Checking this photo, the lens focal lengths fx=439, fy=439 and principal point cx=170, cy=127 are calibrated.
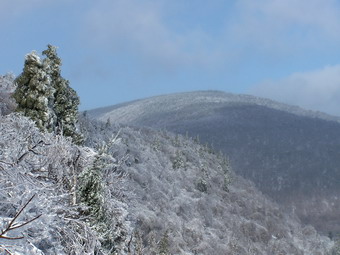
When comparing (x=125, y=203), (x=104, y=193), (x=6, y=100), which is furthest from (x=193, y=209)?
(x=104, y=193)

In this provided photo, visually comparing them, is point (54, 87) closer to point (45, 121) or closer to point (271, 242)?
point (45, 121)

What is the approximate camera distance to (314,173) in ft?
625

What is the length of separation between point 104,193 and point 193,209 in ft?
146

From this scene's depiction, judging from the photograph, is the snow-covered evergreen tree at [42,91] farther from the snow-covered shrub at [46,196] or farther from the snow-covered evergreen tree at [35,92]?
the snow-covered shrub at [46,196]

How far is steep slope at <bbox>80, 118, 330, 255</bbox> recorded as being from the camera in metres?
48.0

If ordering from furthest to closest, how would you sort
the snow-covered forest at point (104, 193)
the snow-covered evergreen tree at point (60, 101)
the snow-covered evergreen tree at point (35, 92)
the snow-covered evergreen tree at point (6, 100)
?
the snow-covered evergreen tree at point (6, 100) → the snow-covered evergreen tree at point (60, 101) → the snow-covered evergreen tree at point (35, 92) → the snow-covered forest at point (104, 193)

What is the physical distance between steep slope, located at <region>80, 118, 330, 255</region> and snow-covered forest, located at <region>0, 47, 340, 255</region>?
0.20 metres

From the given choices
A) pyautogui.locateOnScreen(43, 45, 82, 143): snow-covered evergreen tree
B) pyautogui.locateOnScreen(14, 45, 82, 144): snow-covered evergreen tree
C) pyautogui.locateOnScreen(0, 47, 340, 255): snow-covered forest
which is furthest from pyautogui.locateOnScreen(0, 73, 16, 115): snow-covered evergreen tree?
pyautogui.locateOnScreen(43, 45, 82, 143): snow-covered evergreen tree

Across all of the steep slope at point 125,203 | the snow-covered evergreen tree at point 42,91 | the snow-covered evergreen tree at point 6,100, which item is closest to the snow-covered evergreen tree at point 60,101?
the snow-covered evergreen tree at point 42,91

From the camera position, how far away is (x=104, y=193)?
58.5ft

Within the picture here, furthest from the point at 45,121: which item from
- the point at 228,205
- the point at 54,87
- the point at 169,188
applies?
the point at 228,205

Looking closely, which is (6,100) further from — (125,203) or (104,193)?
(104,193)

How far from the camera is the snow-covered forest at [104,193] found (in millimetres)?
11234

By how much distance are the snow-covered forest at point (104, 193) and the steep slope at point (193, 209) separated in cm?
20
